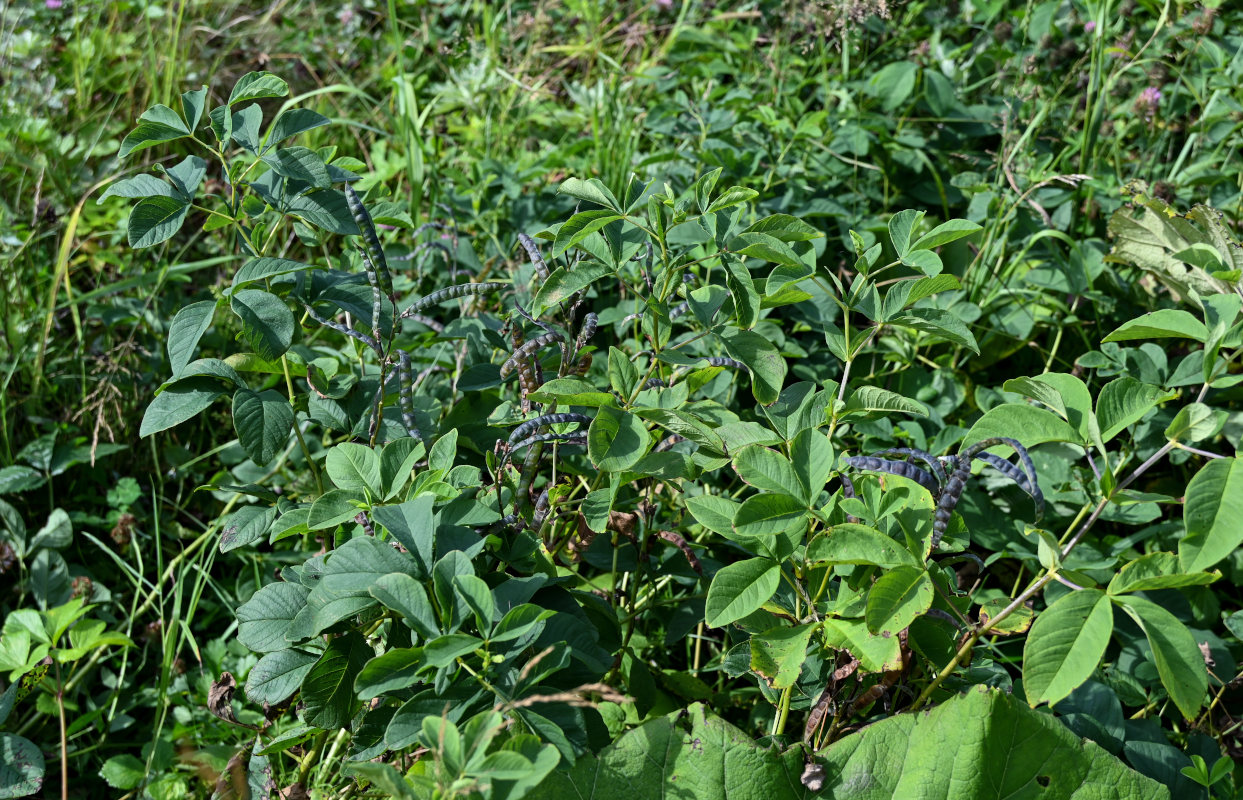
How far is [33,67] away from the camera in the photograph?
3.62 m

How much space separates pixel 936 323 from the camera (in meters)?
1.44

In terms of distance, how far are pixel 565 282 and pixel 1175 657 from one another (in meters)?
0.89

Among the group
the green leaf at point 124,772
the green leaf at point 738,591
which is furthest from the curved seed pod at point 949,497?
the green leaf at point 124,772

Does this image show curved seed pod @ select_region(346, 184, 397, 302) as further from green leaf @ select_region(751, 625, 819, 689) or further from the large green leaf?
the large green leaf

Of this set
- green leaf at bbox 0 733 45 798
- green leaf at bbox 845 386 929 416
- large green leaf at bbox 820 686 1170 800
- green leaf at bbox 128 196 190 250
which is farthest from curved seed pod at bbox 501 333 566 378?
green leaf at bbox 0 733 45 798

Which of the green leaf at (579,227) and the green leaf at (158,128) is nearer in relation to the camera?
the green leaf at (579,227)

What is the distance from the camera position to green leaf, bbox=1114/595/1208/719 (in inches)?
41.6

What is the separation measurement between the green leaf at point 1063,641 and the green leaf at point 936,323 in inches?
16.2

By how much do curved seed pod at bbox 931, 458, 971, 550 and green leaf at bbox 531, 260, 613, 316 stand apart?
56 cm

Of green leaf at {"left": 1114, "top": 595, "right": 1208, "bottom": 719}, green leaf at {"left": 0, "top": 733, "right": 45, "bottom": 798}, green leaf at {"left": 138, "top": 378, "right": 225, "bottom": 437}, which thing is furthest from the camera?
green leaf at {"left": 0, "top": 733, "right": 45, "bottom": 798}

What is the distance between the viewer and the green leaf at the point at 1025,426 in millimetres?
1188

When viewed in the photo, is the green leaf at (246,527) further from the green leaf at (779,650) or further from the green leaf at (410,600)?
the green leaf at (779,650)

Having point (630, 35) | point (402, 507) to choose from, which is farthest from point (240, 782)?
point (630, 35)

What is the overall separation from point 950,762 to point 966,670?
17cm
